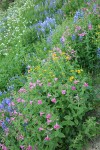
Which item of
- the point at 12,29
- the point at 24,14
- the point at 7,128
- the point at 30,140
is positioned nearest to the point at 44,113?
the point at 30,140

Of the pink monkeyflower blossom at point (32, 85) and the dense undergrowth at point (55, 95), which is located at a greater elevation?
the pink monkeyflower blossom at point (32, 85)

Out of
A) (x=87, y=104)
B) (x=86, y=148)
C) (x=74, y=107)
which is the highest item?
(x=74, y=107)

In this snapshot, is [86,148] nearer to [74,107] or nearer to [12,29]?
[74,107]

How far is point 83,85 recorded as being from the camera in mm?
3461

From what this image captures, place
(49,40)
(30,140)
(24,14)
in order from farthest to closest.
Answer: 1. (24,14)
2. (49,40)
3. (30,140)

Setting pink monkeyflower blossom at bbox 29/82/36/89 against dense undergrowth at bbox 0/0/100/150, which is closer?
dense undergrowth at bbox 0/0/100/150

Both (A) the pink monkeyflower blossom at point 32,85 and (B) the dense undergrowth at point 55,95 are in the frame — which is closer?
(B) the dense undergrowth at point 55,95

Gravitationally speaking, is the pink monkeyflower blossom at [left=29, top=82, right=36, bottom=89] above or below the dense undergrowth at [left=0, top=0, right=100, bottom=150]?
above

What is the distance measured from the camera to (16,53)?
5695 millimetres

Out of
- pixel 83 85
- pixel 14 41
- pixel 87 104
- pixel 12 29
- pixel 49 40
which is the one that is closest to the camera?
pixel 83 85

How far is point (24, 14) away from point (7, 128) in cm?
507

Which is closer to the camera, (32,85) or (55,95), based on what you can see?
(55,95)

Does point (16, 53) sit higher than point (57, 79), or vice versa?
point (57, 79)

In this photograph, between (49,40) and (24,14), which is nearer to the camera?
(49,40)
